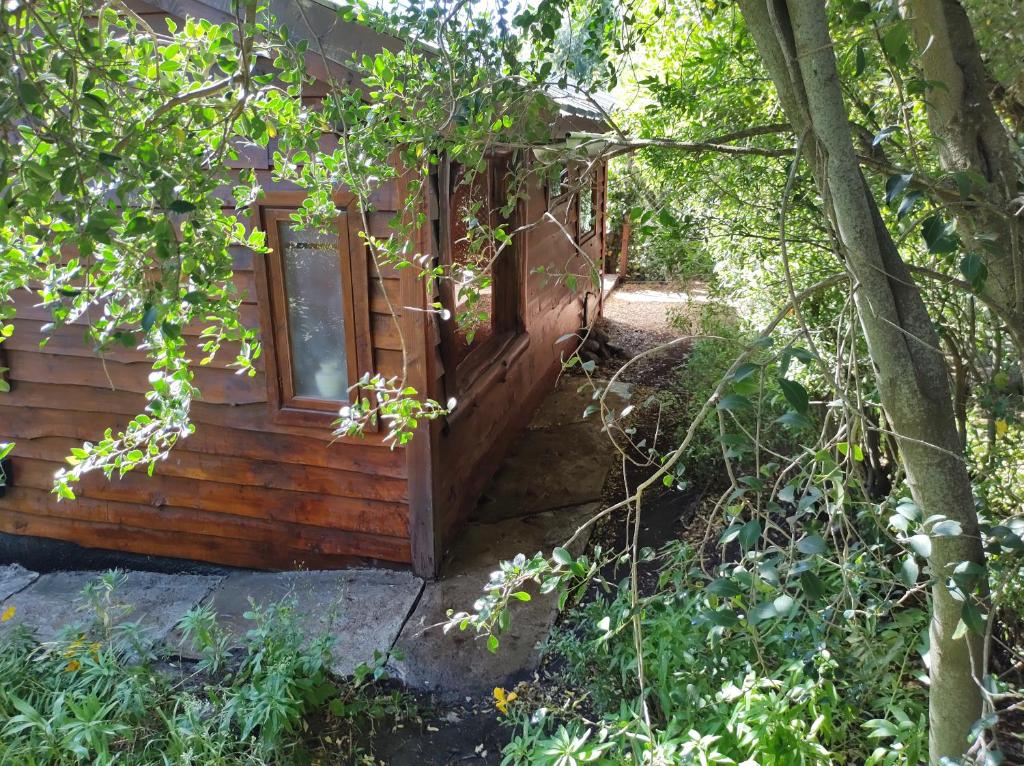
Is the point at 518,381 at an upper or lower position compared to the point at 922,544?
lower

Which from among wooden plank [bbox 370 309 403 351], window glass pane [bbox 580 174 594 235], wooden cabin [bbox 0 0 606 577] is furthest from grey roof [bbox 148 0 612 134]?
window glass pane [bbox 580 174 594 235]

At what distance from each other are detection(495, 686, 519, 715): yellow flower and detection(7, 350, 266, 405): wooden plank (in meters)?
2.08

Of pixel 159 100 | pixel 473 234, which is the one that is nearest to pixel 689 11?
pixel 473 234

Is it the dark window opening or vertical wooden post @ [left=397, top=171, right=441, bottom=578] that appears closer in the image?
vertical wooden post @ [left=397, top=171, right=441, bottom=578]

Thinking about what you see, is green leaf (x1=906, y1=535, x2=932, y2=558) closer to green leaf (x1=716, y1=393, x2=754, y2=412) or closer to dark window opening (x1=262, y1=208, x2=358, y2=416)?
green leaf (x1=716, y1=393, x2=754, y2=412)

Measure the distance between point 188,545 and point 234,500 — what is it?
0.53 m

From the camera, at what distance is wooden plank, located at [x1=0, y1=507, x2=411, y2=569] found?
4.29 meters

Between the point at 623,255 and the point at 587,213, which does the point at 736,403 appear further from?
the point at 623,255

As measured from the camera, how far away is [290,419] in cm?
406

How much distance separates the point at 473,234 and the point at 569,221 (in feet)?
17.3

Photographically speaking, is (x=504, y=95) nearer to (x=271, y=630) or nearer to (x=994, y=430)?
(x=994, y=430)

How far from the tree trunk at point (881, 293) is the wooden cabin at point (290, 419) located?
6.52ft

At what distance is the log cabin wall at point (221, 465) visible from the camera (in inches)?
157

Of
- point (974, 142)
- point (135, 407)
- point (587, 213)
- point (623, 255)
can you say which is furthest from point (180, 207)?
point (623, 255)
